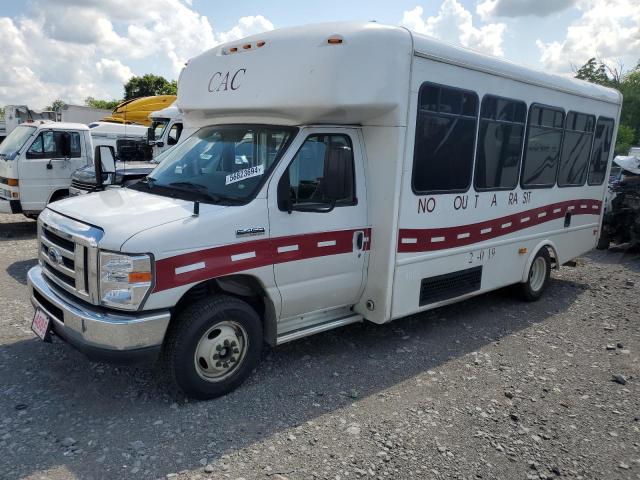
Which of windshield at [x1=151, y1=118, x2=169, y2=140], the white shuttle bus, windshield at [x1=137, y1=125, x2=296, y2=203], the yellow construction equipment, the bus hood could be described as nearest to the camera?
the bus hood

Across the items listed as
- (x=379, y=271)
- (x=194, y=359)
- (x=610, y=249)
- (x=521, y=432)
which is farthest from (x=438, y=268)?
(x=610, y=249)

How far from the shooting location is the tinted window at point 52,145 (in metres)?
9.99

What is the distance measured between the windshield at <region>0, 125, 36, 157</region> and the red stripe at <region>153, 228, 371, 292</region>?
785 cm

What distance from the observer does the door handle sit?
4.96 m

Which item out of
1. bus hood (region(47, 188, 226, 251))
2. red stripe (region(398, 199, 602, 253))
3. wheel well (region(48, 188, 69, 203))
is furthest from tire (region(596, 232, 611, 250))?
wheel well (region(48, 188, 69, 203))

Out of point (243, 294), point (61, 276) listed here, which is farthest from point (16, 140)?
point (243, 294)

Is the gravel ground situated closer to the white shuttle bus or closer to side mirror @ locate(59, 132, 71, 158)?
the white shuttle bus

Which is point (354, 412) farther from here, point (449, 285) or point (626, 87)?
point (626, 87)

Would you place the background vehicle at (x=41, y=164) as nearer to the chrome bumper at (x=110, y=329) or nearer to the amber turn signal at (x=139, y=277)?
the chrome bumper at (x=110, y=329)

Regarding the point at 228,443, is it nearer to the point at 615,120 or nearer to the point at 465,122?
the point at 465,122

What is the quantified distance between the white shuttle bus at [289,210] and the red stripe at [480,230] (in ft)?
0.10

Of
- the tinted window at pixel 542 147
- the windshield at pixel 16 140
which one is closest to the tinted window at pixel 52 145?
the windshield at pixel 16 140

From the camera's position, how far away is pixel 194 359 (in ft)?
13.4

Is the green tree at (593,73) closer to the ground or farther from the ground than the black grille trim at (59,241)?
farther from the ground
